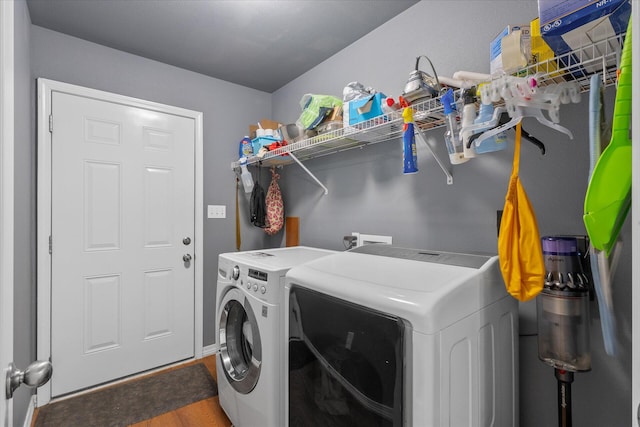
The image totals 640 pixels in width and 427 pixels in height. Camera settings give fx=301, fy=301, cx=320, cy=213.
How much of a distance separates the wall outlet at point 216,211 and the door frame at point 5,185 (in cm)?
207

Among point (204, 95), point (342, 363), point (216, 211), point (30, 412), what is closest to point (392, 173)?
point (342, 363)

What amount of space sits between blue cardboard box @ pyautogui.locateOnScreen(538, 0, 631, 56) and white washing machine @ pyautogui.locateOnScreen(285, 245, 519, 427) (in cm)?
71

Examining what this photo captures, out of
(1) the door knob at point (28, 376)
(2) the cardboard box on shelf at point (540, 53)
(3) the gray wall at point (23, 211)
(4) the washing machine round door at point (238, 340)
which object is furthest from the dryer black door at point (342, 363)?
(3) the gray wall at point (23, 211)

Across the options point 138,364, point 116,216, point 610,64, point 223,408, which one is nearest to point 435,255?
point 610,64

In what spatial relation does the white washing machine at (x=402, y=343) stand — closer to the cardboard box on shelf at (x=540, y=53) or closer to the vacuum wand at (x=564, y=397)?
the vacuum wand at (x=564, y=397)

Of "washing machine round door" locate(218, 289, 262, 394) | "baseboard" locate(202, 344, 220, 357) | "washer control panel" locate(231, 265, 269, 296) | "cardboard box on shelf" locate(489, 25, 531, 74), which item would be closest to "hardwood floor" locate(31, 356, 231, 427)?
"washing machine round door" locate(218, 289, 262, 394)

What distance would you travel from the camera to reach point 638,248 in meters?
0.37

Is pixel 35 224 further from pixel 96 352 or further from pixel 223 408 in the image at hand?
pixel 223 408

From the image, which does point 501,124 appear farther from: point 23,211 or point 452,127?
point 23,211

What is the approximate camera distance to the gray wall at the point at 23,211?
1.50 m

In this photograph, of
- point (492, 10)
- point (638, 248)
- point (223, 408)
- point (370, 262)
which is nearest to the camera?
point (638, 248)

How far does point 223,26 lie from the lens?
6.39 feet

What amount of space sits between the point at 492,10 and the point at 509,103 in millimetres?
765

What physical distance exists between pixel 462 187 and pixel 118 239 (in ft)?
7.66
